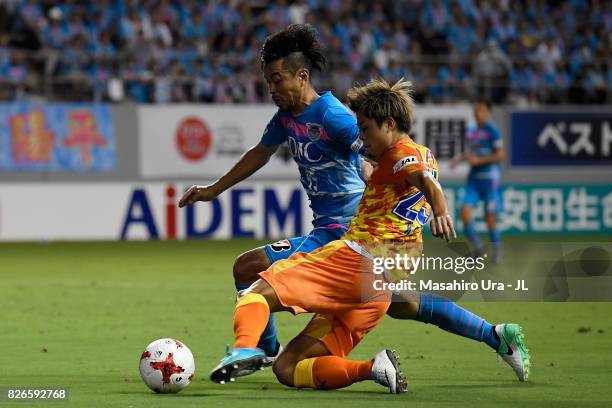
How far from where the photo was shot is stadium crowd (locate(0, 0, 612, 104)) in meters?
20.7

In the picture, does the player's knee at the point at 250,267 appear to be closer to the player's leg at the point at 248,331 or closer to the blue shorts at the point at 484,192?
the player's leg at the point at 248,331

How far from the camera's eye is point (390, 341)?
9508 millimetres

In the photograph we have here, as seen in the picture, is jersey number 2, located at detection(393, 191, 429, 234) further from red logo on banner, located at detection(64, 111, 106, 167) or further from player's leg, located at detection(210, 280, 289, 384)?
red logo on banner, located at detection(64, 111, 106, 167)

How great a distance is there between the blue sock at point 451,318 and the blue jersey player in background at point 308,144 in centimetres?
82

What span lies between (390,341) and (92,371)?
2.63 m

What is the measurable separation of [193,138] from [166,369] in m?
14.3

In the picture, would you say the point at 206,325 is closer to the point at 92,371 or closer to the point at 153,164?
the point at 92,371

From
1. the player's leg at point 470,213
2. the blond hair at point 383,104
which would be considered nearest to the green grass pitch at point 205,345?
the blond hair at point 383,104

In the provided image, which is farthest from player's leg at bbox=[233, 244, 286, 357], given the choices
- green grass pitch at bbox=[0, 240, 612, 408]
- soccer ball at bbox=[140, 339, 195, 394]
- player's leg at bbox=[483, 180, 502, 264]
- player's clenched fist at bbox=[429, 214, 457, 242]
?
player's leg at bbox=[483, 180, 502, 264]

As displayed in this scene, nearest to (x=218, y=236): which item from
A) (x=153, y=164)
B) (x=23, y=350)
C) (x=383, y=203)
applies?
(x=153, y=164)

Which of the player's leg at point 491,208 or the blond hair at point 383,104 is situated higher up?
the blond hair at point 383,104

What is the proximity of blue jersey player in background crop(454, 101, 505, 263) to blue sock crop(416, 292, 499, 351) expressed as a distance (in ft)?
27.7

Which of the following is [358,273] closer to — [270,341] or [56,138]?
[270,341]

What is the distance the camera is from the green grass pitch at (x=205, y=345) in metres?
6.77
